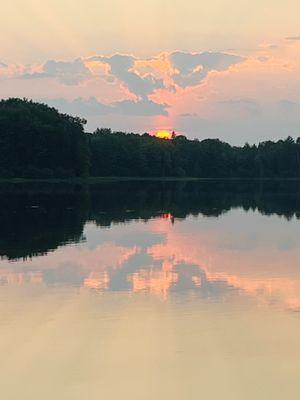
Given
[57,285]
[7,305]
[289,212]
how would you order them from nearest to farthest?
1. [7,305]
2. [57,285]
3. [289,212]

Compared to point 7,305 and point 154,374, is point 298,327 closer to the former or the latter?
point 154,374

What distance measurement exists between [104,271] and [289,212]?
30.6 metres

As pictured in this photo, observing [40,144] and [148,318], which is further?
[40,144]

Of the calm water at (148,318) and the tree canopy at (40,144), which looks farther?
the tree canopy at (40,144)

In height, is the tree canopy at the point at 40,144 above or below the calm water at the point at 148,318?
above

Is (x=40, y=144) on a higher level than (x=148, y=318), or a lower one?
higher

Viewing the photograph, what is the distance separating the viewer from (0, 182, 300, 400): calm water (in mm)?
10695

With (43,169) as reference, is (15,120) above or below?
above

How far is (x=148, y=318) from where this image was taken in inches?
578

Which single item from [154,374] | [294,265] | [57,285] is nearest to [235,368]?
[154,374]

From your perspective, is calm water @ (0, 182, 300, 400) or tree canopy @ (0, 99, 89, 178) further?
tree canopy @ (0, 99, 89, 178)

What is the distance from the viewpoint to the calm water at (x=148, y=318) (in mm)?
10695

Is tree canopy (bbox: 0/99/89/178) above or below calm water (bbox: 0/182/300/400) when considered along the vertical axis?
above

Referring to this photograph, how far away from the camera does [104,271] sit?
21.1 meters
